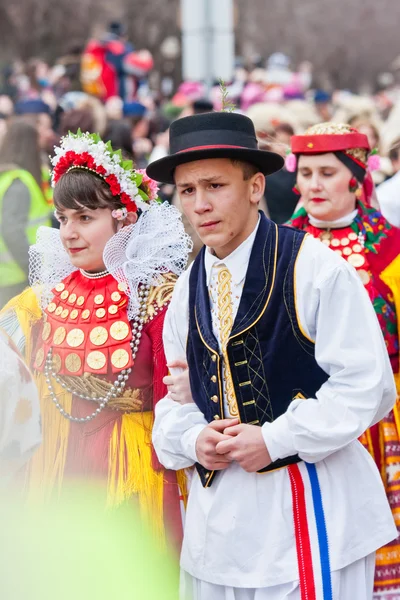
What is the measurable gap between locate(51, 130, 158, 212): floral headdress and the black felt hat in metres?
0.62

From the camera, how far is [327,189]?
14.7 ft

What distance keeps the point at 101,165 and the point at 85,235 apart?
27 cm

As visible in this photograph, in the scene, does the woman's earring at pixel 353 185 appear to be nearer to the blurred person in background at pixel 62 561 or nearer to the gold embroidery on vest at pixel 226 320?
the gold embroidery on vest at pixel 226 320

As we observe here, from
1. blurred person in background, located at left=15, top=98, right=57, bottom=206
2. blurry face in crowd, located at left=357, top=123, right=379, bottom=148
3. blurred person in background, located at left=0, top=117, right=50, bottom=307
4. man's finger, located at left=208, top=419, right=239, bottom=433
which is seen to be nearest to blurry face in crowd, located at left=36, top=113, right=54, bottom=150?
blurred person in background, located at left=15, top=98, right=57, bottom=206

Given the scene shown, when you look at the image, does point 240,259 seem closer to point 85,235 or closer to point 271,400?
point 271,400

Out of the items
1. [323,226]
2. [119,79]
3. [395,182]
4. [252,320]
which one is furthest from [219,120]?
[119,79]

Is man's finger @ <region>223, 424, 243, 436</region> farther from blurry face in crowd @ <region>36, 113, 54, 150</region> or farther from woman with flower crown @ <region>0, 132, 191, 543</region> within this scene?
blurry face in crowd @ <region>36, 113, 54, 150</region>

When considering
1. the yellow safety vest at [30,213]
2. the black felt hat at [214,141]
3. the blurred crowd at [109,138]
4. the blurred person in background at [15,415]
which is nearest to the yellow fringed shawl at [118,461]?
the blurred crowd at [109,138]

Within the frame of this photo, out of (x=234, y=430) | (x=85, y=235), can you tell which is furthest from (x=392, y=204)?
(x=234, y=430)

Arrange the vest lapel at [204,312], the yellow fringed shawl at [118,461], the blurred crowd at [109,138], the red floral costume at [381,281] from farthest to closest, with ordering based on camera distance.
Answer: the blurred crowd at [109,138] → the red floral costume at [381,281] → the yellow fringed shawl at [118,461] → the vest lapel at [204,312]

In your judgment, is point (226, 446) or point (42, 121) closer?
point (226, 446)

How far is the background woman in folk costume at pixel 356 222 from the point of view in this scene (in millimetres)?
4305

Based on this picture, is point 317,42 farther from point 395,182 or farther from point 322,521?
point 322,521

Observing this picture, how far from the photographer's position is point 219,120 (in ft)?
9.96
